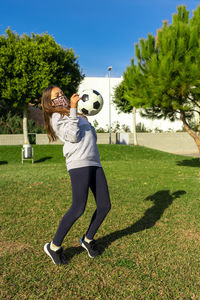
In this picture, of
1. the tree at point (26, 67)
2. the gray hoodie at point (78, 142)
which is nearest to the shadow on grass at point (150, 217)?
the gray hoodie at point (78, 142)

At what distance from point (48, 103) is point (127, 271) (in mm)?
1988

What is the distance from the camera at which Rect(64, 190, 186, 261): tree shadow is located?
3.68m

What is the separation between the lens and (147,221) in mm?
4906

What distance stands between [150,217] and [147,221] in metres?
0.26

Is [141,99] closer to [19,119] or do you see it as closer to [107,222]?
[107,222]

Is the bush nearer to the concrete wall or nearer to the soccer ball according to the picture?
the concrete wall

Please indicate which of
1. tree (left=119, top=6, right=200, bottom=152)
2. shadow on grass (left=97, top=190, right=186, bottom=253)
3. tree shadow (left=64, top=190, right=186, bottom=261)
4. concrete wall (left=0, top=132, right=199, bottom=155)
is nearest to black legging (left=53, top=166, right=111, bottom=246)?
tree shadow (left=64, top=190, right=186, bottom=261)

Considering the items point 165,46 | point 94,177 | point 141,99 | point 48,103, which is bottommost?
point 94,177

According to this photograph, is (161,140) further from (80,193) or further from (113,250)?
(80,193)

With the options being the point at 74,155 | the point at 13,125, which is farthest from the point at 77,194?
the point at 13,125

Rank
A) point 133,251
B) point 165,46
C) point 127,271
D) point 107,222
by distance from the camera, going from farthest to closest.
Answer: point 165,46 → point 107,222 → point 133,251 → point 127,271

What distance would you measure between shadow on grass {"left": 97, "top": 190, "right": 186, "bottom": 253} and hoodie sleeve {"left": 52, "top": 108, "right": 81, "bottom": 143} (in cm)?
157

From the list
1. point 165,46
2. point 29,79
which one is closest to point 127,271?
point 165,46

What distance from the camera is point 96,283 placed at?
2.79 m
